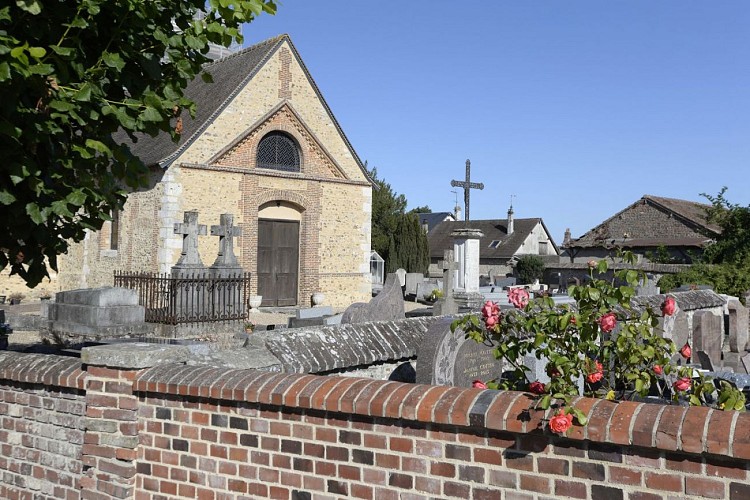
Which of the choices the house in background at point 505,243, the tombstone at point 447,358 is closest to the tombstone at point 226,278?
the tombstone at point 447,358

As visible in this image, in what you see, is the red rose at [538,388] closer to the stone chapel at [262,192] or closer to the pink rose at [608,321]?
the pink rose at [608,321]

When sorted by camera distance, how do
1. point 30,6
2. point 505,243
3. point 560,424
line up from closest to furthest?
point 560,424 → point 30,6 → point 505,243

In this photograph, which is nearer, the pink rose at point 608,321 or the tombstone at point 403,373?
the pink rose at point 608,321

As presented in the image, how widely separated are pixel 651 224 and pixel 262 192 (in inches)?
1118

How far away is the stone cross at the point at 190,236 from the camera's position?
14.6m

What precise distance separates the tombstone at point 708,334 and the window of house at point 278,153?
13.6 m

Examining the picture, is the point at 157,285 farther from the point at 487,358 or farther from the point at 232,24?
the point at 232,24

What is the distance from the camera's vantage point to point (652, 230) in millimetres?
41031

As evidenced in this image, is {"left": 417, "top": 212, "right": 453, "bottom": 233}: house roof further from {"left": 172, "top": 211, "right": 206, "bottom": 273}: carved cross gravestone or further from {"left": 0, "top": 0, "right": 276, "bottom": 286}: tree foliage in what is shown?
{"left": 0, "top": 0, "right": 276, "bottom": 286}: tree foliage

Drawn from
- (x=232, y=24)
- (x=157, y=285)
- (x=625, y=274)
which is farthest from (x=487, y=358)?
(x=157, y=285)

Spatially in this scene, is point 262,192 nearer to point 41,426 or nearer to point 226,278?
point 226,278

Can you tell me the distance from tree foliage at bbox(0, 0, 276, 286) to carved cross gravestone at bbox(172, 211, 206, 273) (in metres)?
9.49

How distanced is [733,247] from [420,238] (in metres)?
17.8

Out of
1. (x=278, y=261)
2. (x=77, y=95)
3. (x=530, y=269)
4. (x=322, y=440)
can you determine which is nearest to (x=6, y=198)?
(x=77, y=95)
